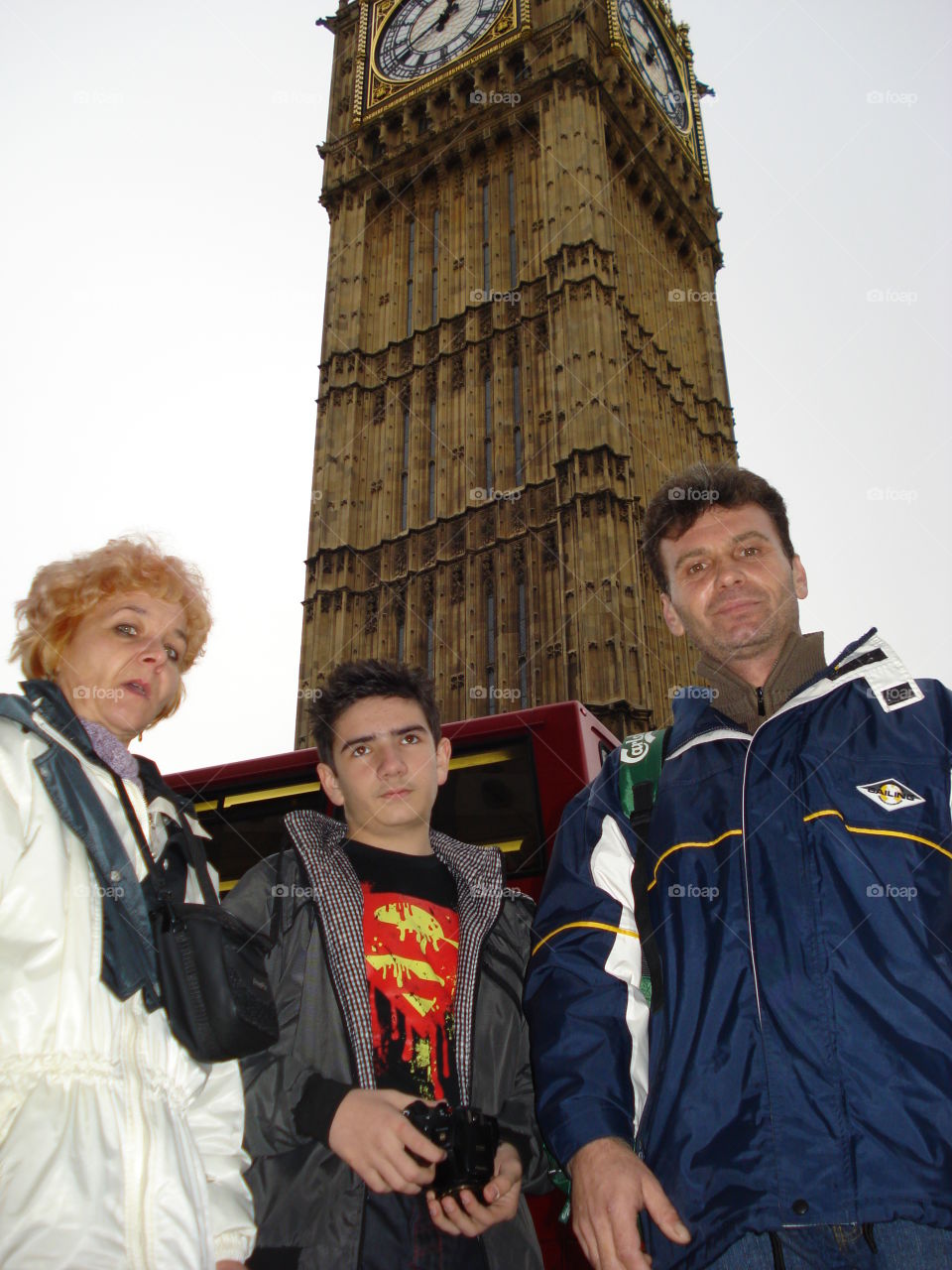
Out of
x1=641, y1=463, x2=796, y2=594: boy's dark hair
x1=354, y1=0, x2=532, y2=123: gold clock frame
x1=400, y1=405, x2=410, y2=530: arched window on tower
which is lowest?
x1=641, y1=463, x2=796, y2=594: boy's dark hair

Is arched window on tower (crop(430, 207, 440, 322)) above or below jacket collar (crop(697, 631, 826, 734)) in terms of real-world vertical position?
above

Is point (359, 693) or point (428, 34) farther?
point (428, 34)

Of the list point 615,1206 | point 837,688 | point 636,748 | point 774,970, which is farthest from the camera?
point 636,748

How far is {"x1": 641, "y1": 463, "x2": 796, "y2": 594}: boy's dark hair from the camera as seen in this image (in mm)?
2336

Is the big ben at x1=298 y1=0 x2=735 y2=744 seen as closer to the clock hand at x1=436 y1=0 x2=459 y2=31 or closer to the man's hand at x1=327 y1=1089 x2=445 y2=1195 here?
the clock hand at x1=436 y1=0 x2=459 y2=31

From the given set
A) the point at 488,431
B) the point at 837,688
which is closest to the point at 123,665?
the point at 837,688

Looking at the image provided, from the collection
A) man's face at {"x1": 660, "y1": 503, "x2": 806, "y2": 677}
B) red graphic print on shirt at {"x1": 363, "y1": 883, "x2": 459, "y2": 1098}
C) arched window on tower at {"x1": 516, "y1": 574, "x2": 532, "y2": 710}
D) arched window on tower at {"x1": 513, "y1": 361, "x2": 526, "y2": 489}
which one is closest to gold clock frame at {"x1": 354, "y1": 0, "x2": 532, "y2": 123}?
arched window on tower at {"x1": 513, "y1": 361, "x2": 526, "y2": 489}

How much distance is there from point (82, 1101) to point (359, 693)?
125 centimetres

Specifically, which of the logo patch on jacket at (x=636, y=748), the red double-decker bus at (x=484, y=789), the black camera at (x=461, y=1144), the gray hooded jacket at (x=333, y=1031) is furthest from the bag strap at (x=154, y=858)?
the red double-decker bus at (x=484, y=789)

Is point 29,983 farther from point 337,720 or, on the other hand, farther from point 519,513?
point 519,513

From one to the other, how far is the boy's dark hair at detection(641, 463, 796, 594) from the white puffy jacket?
146 centimetres

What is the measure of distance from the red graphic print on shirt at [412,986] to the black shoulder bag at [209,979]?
434mm

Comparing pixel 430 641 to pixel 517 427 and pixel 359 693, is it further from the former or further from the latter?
pixel 359 693

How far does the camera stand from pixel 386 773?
7.51ft
